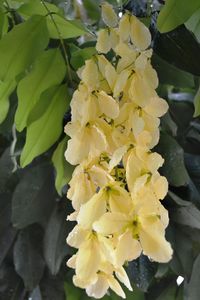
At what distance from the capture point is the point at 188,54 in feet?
1.88

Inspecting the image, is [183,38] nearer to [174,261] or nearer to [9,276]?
[174,261]

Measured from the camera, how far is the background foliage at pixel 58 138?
1.90 feet

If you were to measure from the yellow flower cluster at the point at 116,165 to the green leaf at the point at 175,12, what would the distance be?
22 mm

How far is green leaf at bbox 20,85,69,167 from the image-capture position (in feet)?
2.06

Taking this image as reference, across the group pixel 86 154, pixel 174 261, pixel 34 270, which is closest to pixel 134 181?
pixel 86 154

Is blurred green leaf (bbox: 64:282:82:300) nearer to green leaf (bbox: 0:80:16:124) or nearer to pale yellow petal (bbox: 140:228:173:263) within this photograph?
green leaf (bbox: 0:80:16:124)

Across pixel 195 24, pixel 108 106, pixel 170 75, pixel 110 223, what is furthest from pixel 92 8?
pixel 110 223

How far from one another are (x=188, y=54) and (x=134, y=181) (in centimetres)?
21

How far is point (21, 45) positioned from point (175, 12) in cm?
17

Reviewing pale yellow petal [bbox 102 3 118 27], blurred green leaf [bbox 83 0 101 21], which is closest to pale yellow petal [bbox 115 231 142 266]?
pale yellow petal [bbox 102 3 118 27]

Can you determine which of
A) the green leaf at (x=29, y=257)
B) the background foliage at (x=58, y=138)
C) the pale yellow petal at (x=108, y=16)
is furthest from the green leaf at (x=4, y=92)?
the green leaf at (x=29, y=257)

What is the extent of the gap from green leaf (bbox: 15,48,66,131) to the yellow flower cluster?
12 cm

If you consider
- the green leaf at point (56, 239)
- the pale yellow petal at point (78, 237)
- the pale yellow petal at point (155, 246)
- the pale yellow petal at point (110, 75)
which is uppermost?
the pale yellow petal at point (110, 75)

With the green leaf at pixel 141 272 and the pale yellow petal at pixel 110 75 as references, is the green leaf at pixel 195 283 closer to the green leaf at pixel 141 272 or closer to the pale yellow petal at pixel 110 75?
the green leaf at pixel 141 272
